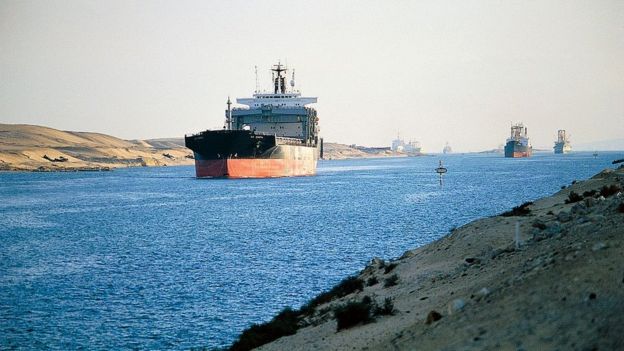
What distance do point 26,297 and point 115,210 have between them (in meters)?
38.2

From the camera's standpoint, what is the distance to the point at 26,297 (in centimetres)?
2330

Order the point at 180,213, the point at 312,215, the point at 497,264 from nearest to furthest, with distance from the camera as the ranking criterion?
the point at 497,264 < the point at 312,215 < the point at 180,213

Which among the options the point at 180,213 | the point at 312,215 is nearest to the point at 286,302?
the point at 312,215

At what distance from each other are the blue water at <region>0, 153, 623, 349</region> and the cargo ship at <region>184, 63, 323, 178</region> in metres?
22.0

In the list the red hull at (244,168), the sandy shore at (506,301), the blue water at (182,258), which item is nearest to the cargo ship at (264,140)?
the red hull at (244,168)

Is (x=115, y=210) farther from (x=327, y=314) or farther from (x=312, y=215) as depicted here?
(x=327, y=314)

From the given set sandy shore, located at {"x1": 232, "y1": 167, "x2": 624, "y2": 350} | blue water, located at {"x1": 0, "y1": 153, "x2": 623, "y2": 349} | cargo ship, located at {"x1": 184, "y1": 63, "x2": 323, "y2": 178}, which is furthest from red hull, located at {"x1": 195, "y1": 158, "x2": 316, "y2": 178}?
sandy shore, located at {"x1": 232, "y1": 167, "x2": 624, "y2": 350}

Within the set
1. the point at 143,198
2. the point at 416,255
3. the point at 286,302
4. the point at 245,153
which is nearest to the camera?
the point at 286,302

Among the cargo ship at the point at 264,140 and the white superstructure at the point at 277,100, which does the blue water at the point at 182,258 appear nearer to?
the cargo ship at the point at 264,140

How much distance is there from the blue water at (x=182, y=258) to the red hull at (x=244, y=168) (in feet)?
82.9

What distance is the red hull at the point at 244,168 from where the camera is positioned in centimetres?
9319

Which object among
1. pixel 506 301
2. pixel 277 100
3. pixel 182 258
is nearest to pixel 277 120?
pixel 277 100

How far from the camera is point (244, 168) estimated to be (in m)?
95.1

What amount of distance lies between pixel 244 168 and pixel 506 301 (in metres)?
86.8
